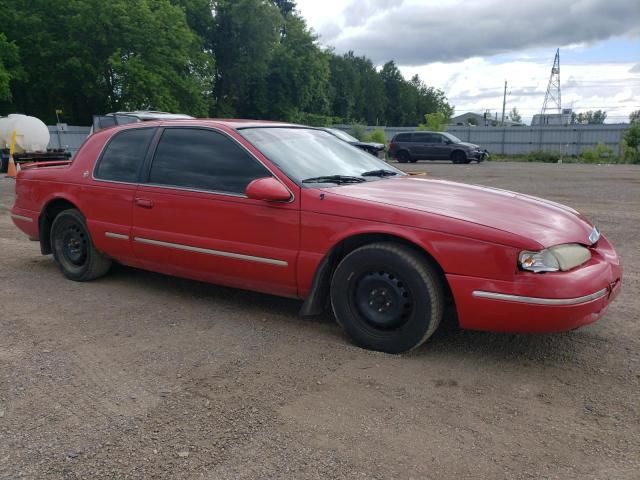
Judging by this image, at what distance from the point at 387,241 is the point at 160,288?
248cm

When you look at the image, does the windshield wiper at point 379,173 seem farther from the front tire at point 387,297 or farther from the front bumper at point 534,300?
the front bumper at point 534,300

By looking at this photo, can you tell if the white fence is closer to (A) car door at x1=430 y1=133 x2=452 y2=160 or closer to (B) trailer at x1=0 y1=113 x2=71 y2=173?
(A) car door at x1=430 y1=133 x2=452 y2=160

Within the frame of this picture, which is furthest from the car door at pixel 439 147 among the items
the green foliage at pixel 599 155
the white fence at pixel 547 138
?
the white fence at pixel 547 138

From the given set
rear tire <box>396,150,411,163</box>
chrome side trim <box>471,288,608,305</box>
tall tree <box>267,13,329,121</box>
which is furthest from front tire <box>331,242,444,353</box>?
tall tree <box>267,13,329,121</box>

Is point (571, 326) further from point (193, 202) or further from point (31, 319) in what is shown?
point (31, 319)

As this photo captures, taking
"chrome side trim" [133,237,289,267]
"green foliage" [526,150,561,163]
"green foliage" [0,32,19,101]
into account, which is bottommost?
"green foliage" [526,150,561,163]

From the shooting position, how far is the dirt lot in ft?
8.23

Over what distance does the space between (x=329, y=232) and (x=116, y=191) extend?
217 centimetres

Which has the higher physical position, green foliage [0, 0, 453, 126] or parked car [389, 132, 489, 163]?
green foliage [0, 0, 453, 126]

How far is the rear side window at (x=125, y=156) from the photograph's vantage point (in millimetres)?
4871

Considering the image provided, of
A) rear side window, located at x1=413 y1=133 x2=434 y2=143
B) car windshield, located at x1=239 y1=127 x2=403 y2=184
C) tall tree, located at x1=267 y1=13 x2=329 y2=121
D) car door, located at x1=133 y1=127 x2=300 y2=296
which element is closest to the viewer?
car door, located at x1=133 y1=127 x2=300 y2=296

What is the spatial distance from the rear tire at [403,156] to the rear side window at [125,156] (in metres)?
25.1

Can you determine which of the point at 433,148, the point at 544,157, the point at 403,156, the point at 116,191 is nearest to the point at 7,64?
the point at 403,156

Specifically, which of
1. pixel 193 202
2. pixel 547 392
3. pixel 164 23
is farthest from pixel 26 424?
pixel 164 23
